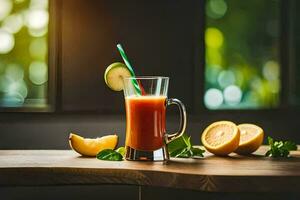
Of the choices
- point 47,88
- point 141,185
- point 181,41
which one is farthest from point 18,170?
point 181,41

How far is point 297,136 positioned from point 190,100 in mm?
804

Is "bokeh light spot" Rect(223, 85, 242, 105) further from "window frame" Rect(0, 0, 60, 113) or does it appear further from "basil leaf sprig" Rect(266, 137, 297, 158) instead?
"basil leaf sprig" Rect(266, 137, 297, 158)

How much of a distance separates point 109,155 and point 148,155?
119 millimetres

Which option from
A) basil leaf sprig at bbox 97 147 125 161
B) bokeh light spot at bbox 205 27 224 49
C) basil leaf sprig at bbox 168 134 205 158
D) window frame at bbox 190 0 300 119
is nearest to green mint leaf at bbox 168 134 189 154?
basil leaf sprig at bbox 168 134 205 158

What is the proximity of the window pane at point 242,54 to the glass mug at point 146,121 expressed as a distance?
216 cm

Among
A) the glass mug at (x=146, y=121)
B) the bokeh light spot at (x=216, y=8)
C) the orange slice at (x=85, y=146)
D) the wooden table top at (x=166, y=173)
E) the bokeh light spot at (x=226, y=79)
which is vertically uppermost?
the bokeh light spot at (x=216, y=8)

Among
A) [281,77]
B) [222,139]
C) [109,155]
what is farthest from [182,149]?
[281,77]

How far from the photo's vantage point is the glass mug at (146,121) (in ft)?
5.72

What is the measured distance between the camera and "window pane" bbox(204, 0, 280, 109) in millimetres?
3932

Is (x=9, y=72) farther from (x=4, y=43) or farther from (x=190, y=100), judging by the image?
(x=190, y=100)

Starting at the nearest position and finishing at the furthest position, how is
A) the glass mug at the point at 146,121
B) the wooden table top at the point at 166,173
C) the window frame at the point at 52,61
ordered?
the wooden table top at the point at 166,173, the glass mug at the point at 146,121, the window frame at the point at 52,61

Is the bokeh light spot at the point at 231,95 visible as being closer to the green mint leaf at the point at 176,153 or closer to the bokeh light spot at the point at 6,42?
the bokeh light spot at the point at 6,42

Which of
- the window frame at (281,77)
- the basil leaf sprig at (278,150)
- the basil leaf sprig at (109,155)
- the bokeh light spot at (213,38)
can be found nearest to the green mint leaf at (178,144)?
the basil leaf sprig at (109,155)

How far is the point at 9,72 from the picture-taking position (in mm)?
3773
